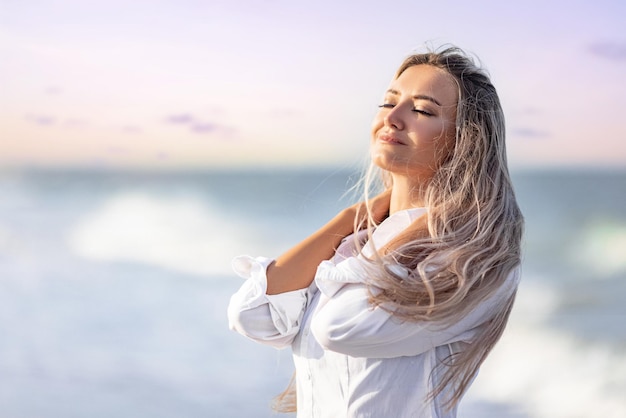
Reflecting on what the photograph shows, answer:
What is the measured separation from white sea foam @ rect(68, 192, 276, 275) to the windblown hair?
414 centimetres

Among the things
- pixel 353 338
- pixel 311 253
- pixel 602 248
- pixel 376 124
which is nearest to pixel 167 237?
pixel 602 248

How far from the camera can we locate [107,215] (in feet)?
20.8

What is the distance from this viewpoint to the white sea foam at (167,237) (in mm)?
5918

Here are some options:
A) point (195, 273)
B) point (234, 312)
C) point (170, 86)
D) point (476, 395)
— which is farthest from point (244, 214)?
point (234, 312)

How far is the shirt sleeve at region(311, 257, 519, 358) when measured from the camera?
155 cm

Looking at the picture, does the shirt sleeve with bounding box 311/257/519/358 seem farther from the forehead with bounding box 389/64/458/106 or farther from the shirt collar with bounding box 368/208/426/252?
the forehead with bounding box 389/64/458/106

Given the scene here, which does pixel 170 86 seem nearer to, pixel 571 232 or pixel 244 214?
pixel 244 214

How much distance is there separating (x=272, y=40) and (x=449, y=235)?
4.15 meters

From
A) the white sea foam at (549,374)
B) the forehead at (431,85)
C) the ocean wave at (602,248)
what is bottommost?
the white sea foam at (549,374)

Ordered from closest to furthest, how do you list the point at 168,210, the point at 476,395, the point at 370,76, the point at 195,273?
the point at 476,395, the point at 370,76, the point at 195,273, the point at 168,210

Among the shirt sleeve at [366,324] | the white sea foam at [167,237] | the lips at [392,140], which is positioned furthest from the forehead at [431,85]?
the white sea foam at [167,237]

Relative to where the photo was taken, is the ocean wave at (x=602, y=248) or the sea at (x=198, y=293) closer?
the sea at (x=198, y=293)

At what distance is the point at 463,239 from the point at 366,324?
0.26 m

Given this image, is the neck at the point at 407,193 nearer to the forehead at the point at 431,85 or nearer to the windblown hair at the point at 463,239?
the windblown hair at the point at 463,239
